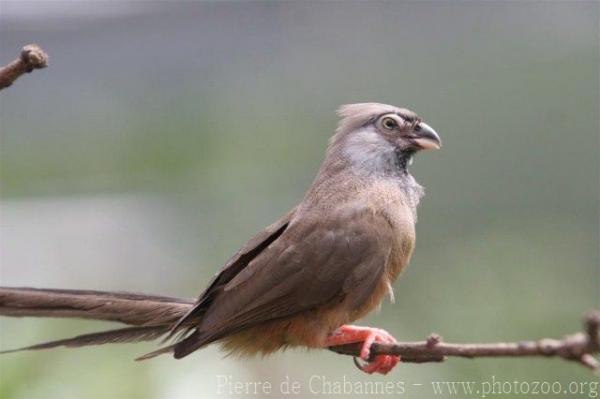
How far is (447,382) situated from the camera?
530 cm

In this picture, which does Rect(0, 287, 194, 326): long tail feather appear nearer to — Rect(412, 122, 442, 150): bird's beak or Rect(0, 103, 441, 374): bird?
Rect(0, 103, 441, 374): bird

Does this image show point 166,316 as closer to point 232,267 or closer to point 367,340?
point 232,267

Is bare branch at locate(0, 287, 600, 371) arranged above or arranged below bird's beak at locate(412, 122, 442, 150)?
below

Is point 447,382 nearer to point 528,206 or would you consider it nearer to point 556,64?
point 528,206

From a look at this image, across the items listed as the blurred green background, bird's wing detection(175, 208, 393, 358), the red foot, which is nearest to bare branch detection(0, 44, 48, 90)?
bird's wing detection(175, 208, 393, 358)

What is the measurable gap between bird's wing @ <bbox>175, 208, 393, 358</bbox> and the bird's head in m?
0.43

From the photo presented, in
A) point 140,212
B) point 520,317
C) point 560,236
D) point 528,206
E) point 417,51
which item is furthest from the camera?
point 417,51

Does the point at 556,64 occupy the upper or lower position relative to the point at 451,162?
upper

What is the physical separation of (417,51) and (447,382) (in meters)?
5.77

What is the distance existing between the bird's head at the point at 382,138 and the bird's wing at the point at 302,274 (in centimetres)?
43

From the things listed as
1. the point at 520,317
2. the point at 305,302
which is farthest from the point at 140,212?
the point at 305,302

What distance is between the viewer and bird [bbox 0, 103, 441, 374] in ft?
14.3

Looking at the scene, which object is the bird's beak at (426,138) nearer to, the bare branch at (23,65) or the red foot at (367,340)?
the red foot at (367,340)

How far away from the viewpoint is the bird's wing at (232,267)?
14.7 ft
